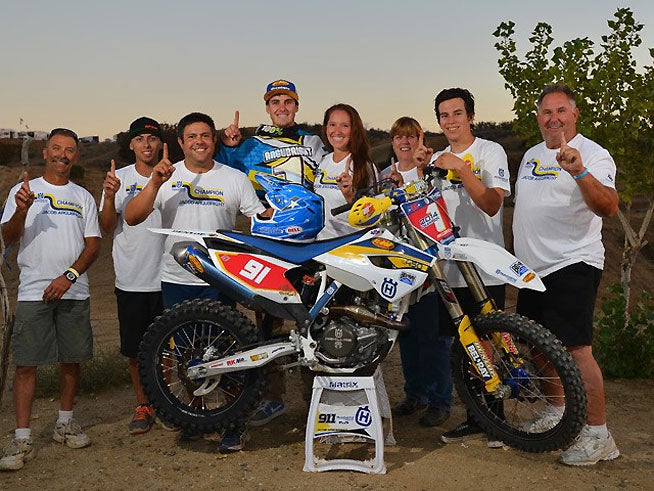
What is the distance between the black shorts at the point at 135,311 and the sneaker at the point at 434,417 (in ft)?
6.91

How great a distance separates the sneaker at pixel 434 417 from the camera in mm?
5460

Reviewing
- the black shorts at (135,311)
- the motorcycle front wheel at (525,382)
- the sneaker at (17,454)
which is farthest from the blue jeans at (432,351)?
the sneaker at (17,454)

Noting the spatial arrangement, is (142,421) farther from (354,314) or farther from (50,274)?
(354,314)

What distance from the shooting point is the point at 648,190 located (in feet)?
32.0

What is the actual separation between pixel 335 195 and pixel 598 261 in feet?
6.05

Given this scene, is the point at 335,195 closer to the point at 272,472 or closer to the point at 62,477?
the point at 272,472

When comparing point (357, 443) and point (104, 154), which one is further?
point (104, 154)

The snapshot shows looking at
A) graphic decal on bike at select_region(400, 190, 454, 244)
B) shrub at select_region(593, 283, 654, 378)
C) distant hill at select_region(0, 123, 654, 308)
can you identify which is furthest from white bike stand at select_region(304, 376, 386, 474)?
shrub at select_region(593, 283, 654, 378)

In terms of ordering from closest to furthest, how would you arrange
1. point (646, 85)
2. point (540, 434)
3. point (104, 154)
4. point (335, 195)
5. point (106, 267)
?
point (540, 434) → point (335, 195) → point (646, 85) → point (106, 267) → point (104, 154)

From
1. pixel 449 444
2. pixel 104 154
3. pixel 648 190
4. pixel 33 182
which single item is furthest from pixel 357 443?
pixel 104 154

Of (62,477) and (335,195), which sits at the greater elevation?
(335,195)

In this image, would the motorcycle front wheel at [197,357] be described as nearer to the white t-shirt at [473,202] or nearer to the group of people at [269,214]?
the group of people at [269,214]

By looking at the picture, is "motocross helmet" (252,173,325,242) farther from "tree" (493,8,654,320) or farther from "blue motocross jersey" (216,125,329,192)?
"tree" (493,8,654,320)

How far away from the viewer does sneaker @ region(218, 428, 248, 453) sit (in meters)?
4.92
